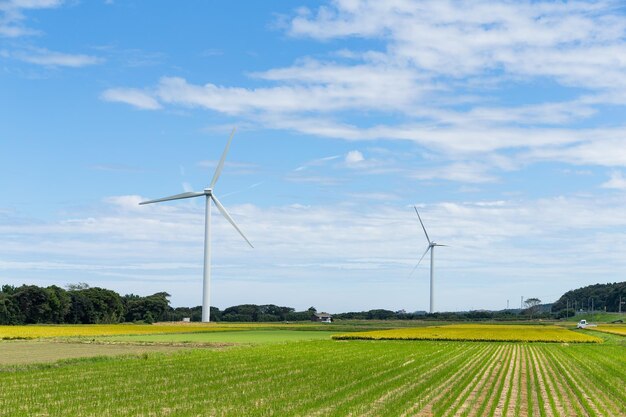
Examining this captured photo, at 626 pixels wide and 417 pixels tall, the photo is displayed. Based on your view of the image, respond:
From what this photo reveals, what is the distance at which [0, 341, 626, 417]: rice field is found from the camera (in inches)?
1010

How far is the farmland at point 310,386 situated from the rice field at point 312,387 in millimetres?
47

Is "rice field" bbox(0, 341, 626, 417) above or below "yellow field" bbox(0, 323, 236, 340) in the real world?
above

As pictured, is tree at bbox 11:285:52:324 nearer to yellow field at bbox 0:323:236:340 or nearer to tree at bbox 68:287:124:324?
tree at bbox 68:287:124:324

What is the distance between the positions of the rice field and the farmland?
1.9 inches

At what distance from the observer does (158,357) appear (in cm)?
4925

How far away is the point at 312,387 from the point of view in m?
31.9

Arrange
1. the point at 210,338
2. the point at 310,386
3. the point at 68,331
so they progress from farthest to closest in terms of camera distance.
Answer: the point at 68,331
the point at 210,338
the point at 310,386

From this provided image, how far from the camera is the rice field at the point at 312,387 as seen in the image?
84.2 feet

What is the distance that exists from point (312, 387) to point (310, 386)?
1.27 ft

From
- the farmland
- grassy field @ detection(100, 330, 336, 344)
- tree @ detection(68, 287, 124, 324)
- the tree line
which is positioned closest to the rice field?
the farmland

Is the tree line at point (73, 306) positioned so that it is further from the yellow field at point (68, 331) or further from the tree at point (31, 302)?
the yellow field at point (68, 331)

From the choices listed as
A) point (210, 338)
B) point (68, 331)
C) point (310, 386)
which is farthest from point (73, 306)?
point (310, 386)

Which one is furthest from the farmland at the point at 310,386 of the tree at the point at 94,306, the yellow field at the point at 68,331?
the tree at the point at 94,306

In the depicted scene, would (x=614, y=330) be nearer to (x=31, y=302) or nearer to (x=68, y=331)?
(x=68, y=331)
